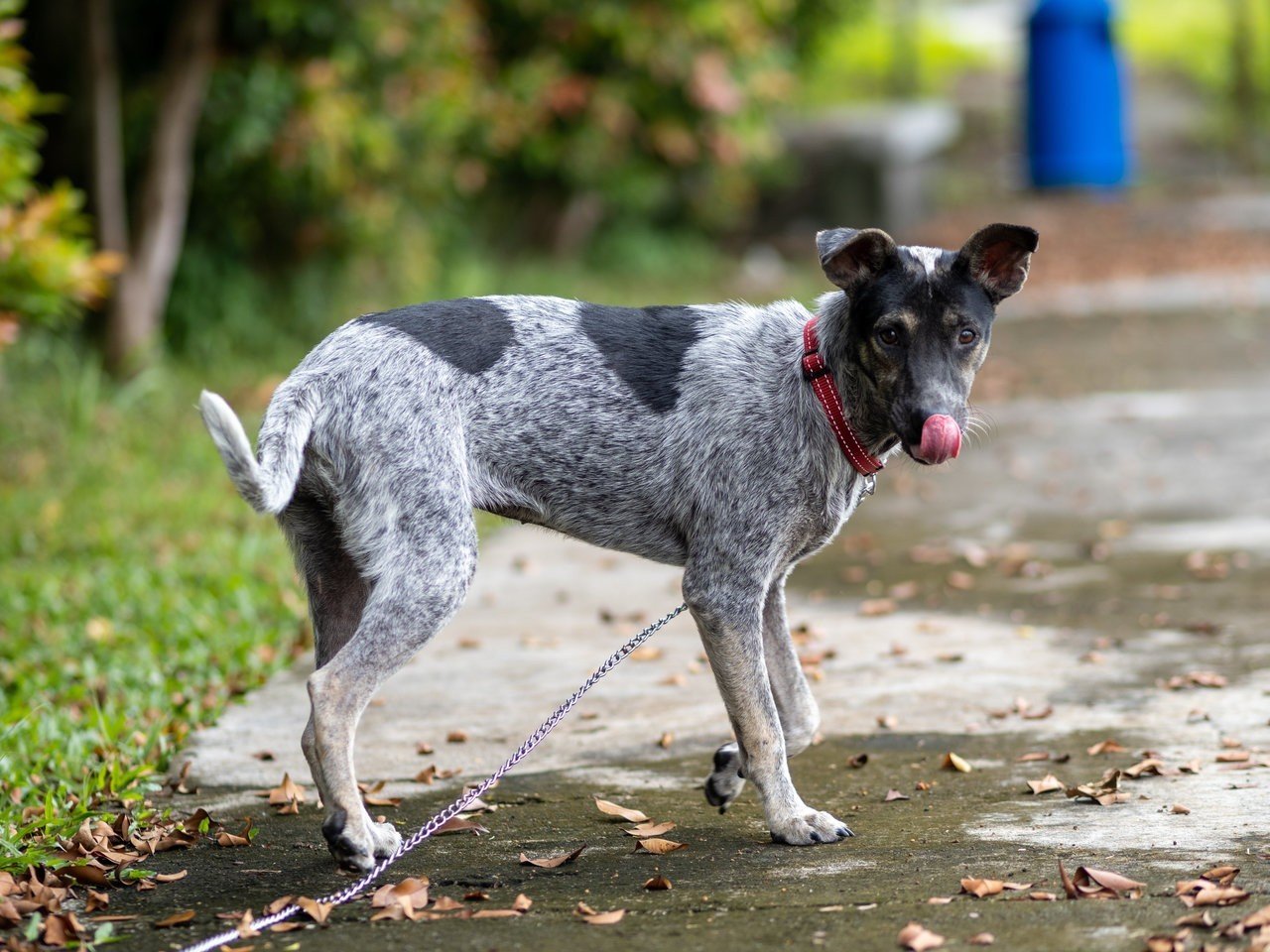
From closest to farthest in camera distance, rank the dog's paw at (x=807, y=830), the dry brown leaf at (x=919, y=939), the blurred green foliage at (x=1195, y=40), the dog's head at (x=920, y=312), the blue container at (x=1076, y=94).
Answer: the dry brown leaf at (x=919, y=939) → the dog's head at (x=920, y=312) → the dog's paw at (x=807, y=830) → the blue container at (x=1076, y=94) → the blurred green foliage at (x=1195, y=40)

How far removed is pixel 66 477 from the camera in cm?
908

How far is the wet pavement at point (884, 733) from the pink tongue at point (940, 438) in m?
1.01

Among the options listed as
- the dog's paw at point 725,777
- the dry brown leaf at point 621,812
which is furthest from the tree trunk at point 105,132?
the dog's paw at point 725,777

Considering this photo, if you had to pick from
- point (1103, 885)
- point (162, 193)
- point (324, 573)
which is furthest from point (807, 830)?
point (162, 193)

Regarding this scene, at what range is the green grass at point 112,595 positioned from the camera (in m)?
5.26

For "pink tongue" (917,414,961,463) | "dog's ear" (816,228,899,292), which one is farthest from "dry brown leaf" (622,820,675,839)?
"dog's ear" (816,228,899,292)

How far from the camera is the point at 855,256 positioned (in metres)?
4.46

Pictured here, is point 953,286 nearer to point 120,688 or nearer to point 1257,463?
point 120,688

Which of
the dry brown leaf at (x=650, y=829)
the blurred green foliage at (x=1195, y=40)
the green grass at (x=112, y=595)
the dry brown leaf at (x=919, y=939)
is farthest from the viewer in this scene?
the blurred green foliage at (x=1195, y=40)

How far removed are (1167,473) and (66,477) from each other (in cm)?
593

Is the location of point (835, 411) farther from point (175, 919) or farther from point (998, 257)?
point (175, 919)

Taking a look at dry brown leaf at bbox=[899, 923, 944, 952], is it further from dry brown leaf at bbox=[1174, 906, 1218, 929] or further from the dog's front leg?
the dog's front leg

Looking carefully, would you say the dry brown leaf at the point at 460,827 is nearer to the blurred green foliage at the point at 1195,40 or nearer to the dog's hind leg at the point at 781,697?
the dog's hind leg at the point at 781,697

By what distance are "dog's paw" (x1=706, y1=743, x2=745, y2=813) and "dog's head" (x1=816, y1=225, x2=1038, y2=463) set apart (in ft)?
3.29
